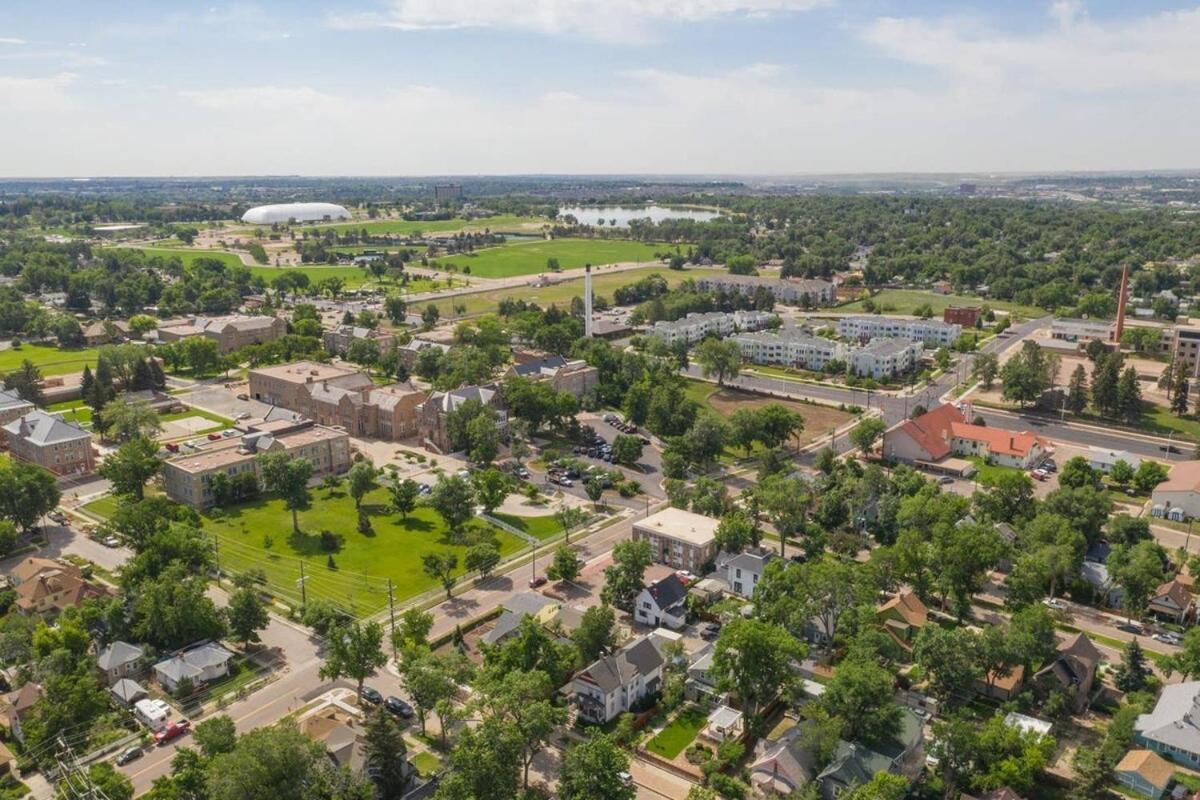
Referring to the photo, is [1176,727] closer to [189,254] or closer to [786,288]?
[786,288]

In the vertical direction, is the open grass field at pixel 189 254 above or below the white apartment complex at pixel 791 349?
above

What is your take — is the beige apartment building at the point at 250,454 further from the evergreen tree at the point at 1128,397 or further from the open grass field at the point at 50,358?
the evergreen tree at the point at 1128,397

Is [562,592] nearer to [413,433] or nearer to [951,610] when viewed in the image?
[951,610]

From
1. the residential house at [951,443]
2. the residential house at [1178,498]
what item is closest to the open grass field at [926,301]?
the residential house at [951,443]

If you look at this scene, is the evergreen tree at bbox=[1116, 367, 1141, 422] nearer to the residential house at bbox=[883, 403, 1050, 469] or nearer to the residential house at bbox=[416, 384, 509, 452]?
the residential house at bbox=[883, 403, 1050, 469]

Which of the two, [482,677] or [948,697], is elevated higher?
[482,677]

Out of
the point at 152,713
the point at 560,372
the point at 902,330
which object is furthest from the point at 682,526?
the point at 902,330

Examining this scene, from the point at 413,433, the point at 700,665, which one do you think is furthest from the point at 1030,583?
the point at 413,433

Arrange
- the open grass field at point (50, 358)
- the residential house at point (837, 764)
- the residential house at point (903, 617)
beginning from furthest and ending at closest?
the open grass field at point (50, 358)
the residential house at point (903, 617)
the residential house at point (837, 764)
